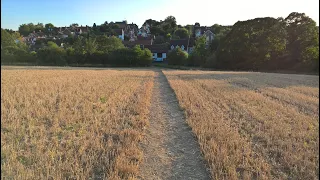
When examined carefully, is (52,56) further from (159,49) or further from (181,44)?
(181,44)

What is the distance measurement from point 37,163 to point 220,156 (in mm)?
4124

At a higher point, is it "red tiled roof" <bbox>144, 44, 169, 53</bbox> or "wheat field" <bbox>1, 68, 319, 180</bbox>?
"red tiled roof" <bbox>144, 44, 169, 53</bbox>

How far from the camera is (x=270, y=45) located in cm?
5647

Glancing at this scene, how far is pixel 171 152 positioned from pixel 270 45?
56924 millimetres

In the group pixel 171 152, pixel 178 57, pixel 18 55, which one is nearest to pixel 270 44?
pixel 178 57

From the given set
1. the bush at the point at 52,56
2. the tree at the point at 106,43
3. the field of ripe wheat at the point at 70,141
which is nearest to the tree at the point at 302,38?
the tree at the point at 106,43

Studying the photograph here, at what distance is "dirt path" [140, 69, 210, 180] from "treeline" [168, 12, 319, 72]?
52.5 m

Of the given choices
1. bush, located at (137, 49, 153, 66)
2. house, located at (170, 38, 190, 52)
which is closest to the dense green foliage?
bush, located at (137, 49, 153, 66)

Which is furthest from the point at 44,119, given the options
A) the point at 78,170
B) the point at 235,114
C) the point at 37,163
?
the point at 235,114

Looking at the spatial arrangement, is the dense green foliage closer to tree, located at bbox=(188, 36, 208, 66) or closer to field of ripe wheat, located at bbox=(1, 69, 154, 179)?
tree, located at bbox=(188, 36, 208, 66)

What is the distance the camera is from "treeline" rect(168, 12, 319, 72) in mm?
54781

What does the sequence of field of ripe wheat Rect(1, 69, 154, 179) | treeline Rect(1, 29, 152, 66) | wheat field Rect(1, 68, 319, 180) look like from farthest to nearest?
treeline Rect(1, 29, 152, 66)
wheat field Rect(1, 68, 319, 180)
field of ripe wheat Rect(1, 69, 154, 179)

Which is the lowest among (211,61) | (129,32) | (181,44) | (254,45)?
(211,61)

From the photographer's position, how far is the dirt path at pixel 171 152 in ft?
17.8
